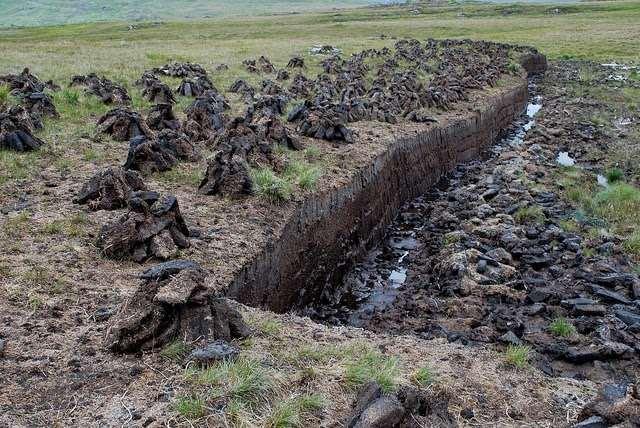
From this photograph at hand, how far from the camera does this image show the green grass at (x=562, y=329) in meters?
10.7

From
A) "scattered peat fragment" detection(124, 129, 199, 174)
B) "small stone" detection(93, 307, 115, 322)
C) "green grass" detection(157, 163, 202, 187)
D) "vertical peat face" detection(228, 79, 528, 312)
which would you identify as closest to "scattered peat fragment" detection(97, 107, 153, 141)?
"scattered peat fragment" detection(124, 129, 199, 174)

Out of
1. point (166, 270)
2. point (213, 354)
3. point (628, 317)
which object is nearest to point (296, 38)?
point (628, 317)

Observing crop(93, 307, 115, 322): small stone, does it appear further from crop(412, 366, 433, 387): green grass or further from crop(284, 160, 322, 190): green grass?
crop(284, 160, 322, 190): green grass

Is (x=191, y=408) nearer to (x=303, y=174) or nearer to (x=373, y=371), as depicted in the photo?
(x=373, y=371)

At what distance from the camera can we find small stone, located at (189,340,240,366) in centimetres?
666

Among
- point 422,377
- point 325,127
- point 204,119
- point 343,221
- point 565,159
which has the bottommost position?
point 565,159

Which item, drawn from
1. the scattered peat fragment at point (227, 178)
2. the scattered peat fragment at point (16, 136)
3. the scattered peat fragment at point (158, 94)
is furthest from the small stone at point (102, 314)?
the scattered peat fragment at point (158, 94)

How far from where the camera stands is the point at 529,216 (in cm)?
1631

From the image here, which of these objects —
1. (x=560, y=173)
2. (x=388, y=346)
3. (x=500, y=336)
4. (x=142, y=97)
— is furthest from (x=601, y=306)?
(x=142, y=97)

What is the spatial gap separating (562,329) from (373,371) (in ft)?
17.3

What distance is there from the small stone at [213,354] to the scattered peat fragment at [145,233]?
300 centimetres

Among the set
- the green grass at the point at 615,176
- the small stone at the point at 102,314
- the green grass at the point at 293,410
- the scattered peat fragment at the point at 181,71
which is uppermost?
the scattered peat fragment at the point at 181,71

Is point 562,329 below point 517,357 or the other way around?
below

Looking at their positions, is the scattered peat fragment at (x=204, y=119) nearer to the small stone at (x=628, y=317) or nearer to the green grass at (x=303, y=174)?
the green grass at (x=303, y=174)
